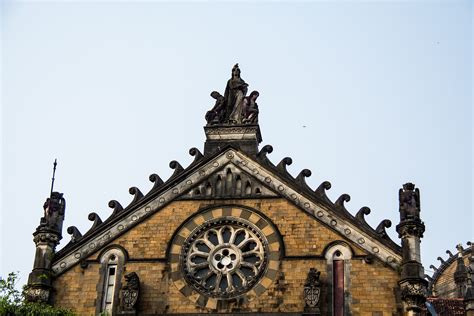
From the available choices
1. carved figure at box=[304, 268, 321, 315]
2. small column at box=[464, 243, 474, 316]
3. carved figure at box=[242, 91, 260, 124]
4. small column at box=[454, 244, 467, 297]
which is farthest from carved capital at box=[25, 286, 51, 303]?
small column at box=[454, 244, 467, 297]

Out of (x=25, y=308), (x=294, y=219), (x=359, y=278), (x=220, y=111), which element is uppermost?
(x=220, y=111)

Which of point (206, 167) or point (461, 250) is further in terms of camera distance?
point (461, 250)

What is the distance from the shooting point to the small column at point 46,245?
97.0 ft

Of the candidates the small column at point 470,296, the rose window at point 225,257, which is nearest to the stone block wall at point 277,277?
the rose window at point 225,257

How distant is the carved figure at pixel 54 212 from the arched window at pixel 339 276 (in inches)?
318

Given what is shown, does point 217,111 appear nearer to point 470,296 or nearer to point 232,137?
point 232,137

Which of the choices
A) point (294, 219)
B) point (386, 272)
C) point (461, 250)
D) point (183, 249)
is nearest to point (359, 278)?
point (386, 272)

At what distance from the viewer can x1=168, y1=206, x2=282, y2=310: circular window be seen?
29078mm

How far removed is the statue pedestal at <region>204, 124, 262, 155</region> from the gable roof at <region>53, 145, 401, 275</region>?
35cm

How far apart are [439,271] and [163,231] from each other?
25324 mm

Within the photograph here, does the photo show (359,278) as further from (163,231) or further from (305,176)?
(163,231)

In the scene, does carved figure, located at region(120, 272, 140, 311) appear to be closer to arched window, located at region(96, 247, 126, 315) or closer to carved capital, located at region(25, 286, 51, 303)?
arched window, located at region(96, 247, 126, 315)

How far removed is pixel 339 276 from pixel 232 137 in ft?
19.8

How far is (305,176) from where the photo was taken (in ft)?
101
